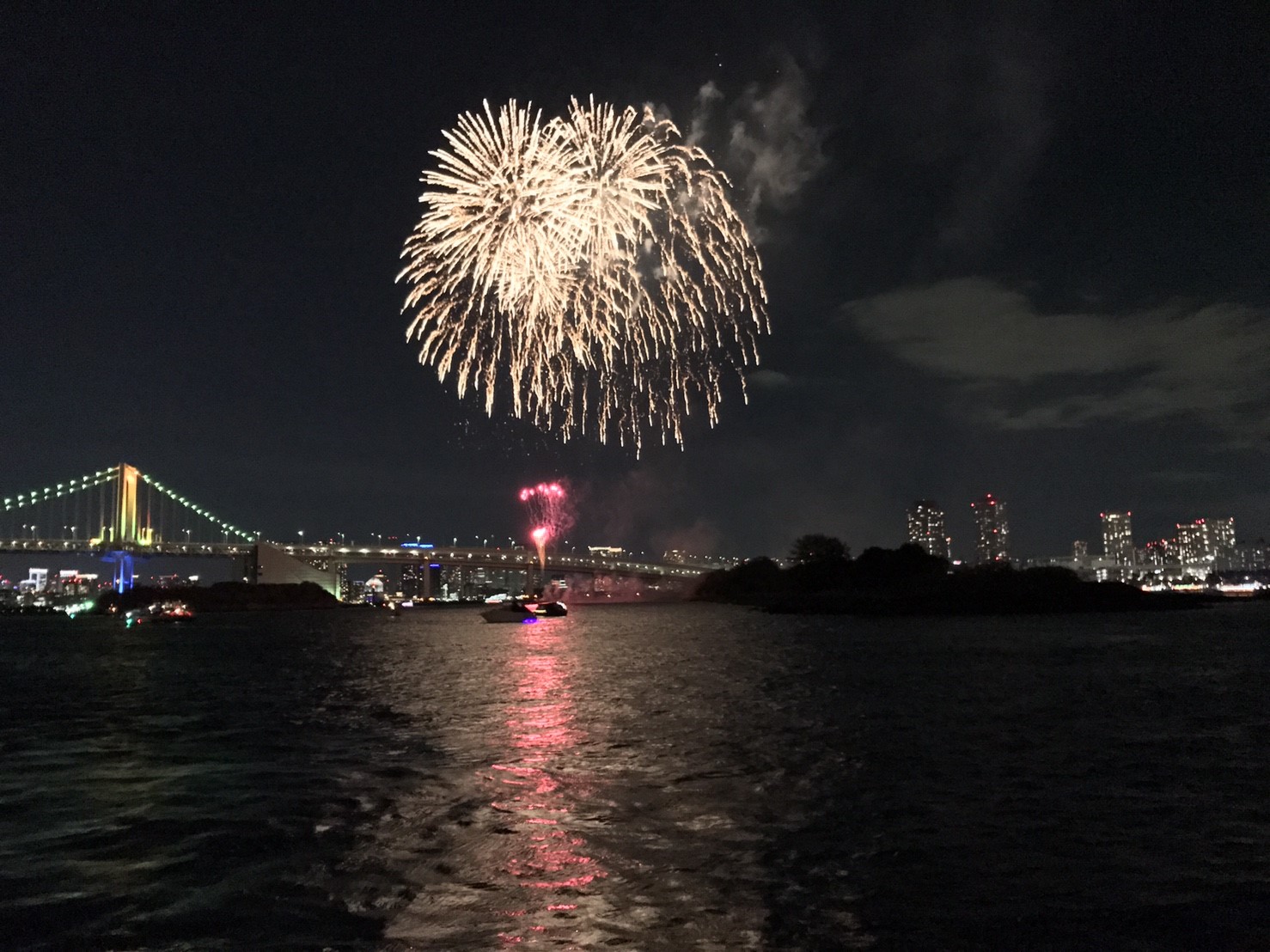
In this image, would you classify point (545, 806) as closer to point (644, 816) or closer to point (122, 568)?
point (644, 816)

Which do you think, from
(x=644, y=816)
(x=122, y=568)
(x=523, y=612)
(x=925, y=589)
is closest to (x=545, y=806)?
(x=644, y=816)

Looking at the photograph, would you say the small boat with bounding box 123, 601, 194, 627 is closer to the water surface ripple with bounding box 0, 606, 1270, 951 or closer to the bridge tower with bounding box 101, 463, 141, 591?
the bridge tower with bounding box 101, 463, 141, 591

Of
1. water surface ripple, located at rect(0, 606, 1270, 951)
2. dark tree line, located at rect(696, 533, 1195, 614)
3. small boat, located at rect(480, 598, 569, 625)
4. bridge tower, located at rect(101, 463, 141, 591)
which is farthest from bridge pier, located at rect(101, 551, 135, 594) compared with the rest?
water surface ripple, located at rect(0, 606, 1270, 951)

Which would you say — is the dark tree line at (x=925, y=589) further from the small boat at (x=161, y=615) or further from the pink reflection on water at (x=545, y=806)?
the pink reflection on water at (x=545, y=806)

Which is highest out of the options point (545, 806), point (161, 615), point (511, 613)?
point (545, 806)

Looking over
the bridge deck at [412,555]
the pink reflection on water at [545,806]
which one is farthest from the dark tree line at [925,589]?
→ the pink reflection on water at [545,806]

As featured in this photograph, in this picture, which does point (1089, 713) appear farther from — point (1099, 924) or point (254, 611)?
point (254, 611)

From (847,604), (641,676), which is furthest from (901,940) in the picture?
(847,604)
